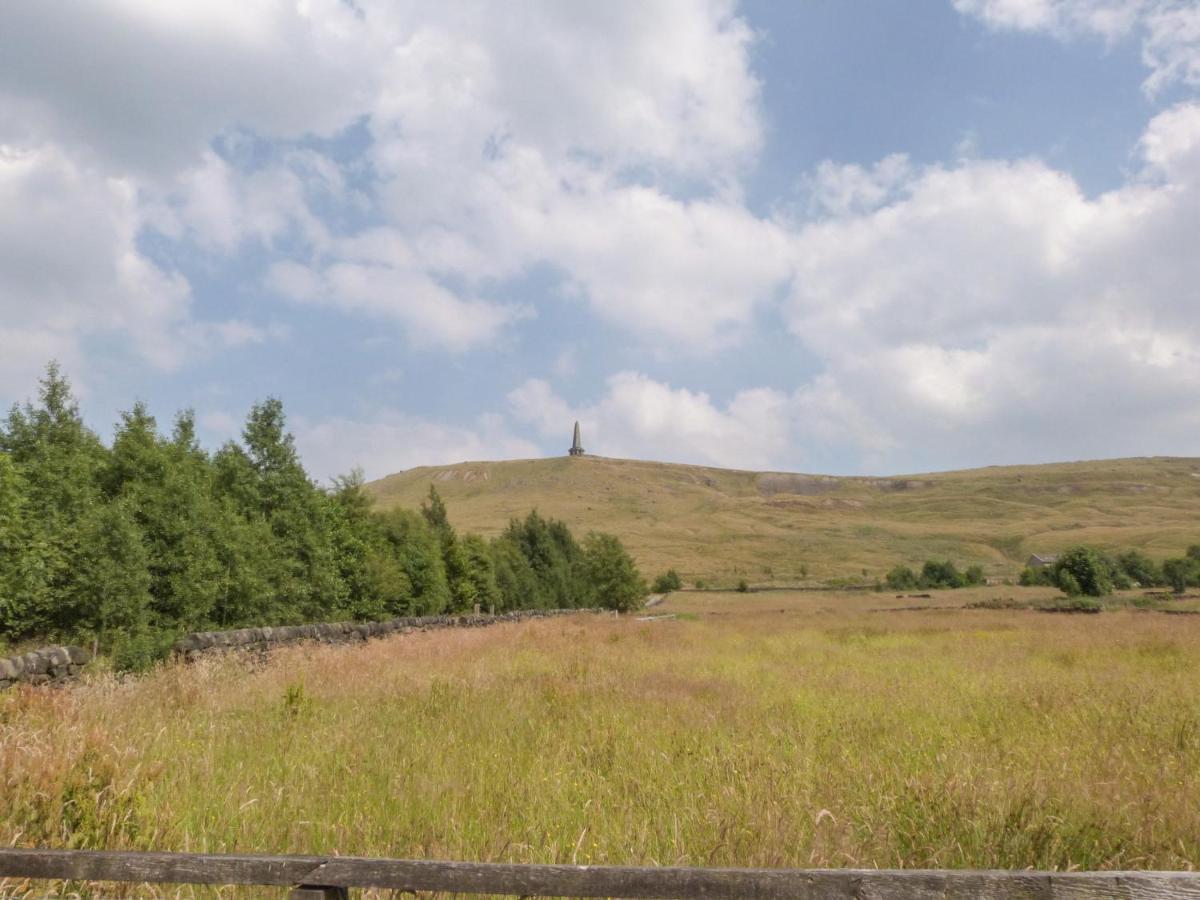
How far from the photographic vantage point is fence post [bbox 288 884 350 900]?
7.57 feet

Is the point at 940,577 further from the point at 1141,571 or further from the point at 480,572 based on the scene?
the point at 480,572

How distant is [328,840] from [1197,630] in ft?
84.2

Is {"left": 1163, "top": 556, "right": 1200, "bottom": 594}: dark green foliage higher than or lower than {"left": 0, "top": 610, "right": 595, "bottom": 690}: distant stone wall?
lower

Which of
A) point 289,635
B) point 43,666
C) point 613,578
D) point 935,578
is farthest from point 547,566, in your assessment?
point 43,666

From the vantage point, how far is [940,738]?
7785 millimetres

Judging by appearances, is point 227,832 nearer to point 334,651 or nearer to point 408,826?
point 408,826

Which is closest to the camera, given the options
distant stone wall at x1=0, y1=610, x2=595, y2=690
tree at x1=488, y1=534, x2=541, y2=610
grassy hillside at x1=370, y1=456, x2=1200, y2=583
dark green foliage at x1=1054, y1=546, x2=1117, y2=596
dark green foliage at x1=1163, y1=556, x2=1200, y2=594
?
distant stone wall at x1=0, y1=610, x2=595, y2=690

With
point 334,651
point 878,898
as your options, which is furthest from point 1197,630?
point 878,898

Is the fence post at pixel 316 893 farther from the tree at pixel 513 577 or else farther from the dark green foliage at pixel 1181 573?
the dark green foliage at pixel 1181 573

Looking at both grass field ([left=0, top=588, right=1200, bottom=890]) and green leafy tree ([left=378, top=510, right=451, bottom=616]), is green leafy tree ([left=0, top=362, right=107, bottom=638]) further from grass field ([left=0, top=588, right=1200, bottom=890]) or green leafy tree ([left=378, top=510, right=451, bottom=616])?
green leafy tree ([left=378, top=510, right=451, bottom=616])

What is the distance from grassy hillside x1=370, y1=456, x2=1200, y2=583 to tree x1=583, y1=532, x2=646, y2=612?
4246cm

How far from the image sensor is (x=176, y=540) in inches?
767

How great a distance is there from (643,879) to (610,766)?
4350 mm

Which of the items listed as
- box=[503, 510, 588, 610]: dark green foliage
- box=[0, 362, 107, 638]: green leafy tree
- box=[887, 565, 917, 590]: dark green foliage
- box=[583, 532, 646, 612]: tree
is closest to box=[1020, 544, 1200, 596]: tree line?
box=[887, 565, 917, 590]: dark green foliage
